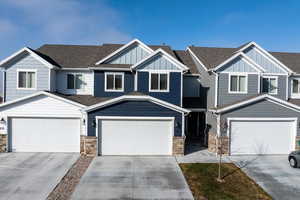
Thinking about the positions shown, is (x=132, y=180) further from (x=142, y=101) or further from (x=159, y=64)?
(x=159, y=64)

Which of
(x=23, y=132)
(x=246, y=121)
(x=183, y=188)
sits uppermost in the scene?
(x=246, y=121)

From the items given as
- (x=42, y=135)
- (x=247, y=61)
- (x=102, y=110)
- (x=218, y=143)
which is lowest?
(x=218, y=143)

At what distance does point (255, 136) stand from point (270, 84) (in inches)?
204

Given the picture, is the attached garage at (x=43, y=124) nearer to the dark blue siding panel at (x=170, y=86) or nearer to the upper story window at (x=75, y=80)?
the upper story window at (x=75, y=80)

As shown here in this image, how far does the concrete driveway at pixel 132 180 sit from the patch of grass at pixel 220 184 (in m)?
0.45

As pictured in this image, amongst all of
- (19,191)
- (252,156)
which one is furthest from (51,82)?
(252,156)

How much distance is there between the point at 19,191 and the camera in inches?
318

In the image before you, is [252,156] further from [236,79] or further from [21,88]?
[21,88]

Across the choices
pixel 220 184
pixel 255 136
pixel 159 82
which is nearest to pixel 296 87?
pixel 255 136

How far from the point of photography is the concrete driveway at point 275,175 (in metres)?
8.36

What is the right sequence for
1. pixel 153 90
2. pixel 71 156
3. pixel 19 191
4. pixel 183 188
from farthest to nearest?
pixel 153 90 → pixel 71 156 → pixel 183 188 → pixel 19 191

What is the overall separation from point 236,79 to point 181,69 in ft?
13.2

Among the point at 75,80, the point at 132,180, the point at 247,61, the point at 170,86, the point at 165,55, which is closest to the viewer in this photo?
the point at 132,180

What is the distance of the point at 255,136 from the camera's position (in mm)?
13320
